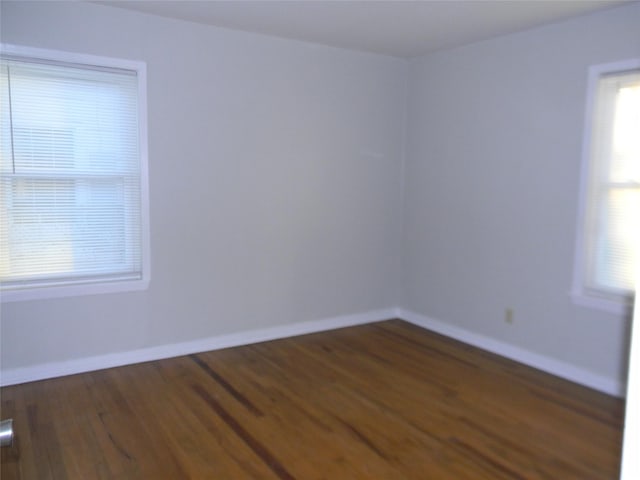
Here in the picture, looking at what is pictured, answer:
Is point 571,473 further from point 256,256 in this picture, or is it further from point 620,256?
point 256,256

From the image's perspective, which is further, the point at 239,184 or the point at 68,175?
the point at 239,184

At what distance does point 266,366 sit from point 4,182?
2.18 m

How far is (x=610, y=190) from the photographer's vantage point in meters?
3.33

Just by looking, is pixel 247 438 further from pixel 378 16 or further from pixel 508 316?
pixel 378 16

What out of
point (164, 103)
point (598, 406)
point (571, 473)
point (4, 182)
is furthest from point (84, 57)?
point (598, 406)

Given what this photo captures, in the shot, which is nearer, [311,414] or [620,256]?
[311,414]

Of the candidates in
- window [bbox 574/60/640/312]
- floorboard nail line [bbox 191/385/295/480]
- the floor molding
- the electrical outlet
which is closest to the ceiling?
window [bbox 574/60/640/312]

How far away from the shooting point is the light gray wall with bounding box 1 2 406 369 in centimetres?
341

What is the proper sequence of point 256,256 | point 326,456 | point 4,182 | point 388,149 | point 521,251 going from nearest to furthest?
point 326,456, point 4,182, point 521,251, point 256,256, point 388,149

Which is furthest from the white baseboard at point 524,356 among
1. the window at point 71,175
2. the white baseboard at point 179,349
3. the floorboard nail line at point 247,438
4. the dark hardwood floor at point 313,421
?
the window at point 71,175

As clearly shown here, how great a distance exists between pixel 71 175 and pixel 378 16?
7.87ft

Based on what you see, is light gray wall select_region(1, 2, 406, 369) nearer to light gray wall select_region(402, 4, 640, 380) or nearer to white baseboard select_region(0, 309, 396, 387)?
white baseboard select_region(0, 309, 396, 387)

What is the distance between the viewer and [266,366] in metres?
3.69

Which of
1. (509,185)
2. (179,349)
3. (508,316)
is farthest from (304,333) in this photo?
(509,185)
